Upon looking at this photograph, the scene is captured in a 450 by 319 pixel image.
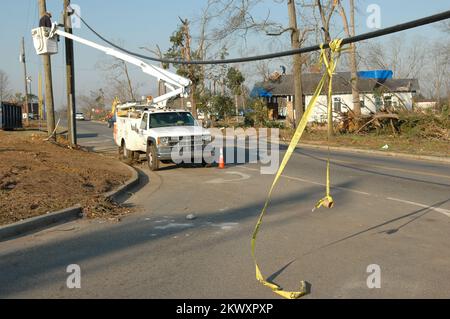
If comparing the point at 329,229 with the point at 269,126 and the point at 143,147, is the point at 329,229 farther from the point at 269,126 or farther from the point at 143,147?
the point at 269,126

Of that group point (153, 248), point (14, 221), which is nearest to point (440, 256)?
point (153, 248)

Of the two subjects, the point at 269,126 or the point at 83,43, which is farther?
the point at 269,126

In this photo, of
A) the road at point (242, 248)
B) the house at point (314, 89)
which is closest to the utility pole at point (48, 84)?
the road at point (242, 248)

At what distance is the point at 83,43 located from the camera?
18.7 metres

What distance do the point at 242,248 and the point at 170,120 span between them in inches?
416

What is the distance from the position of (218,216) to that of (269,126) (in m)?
31.7

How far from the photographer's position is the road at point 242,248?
532cm

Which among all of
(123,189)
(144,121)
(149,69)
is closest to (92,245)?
(123,189)

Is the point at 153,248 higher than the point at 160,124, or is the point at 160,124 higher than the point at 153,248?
the point at 160,124

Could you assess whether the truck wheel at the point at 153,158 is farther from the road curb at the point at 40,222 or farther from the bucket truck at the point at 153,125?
the road curb at the point at 40,222

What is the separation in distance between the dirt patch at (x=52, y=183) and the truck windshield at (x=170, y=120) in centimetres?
190

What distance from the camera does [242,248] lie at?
6.83 meters

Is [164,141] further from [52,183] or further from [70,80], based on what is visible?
[70,80]

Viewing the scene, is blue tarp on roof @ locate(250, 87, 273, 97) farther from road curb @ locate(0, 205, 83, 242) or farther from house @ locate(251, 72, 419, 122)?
road curb @ locate(0, 205, 83, 242)
